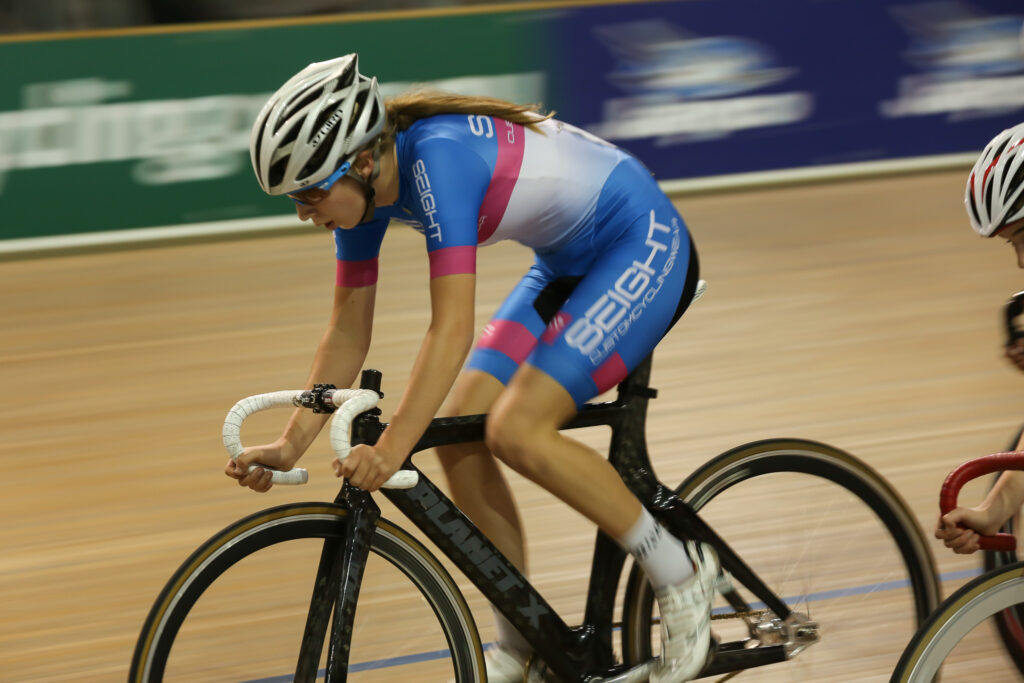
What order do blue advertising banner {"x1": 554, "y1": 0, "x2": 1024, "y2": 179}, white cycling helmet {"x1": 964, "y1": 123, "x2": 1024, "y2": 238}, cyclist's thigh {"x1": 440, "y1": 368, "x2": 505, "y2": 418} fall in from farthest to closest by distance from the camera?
1. blue advertising banner {"x1": 554, "y1": 0, "x2": 1024, "y2": 179}
2. cyclist's thigh {"x1": 440, "y1": 368, "x2": 505, "y2": 418}
3. white cycling helmet {"x1": 964, "y1": 123, "x2": 1024, "y2": 238}

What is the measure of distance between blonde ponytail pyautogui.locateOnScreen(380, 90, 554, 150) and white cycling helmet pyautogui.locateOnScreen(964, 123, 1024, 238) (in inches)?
32.9

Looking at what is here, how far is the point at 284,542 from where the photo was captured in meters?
2.06

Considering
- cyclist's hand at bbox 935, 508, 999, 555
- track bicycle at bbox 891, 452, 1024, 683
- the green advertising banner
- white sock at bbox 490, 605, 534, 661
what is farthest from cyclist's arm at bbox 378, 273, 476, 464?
the green advertising banner

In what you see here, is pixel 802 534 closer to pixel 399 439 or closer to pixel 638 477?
pixel 638 477

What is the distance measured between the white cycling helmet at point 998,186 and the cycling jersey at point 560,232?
0.54 metres

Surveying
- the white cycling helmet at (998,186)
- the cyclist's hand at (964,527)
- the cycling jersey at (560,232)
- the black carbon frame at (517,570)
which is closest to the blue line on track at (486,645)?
the black carbon frame at (517,570)

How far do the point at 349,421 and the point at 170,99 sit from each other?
239 inches

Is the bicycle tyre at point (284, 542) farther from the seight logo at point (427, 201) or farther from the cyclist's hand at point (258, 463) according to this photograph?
the seight logo at point (427, 201)

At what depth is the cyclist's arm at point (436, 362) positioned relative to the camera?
1934mm

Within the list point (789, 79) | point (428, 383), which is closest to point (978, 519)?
point (428, 383)

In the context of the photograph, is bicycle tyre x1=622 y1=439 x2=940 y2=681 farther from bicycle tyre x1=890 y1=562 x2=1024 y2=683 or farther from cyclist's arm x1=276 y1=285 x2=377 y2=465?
→ cyclist's arm x1=276 y1=285 x2=377 y2=465

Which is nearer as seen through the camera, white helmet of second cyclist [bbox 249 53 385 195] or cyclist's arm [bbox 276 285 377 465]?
white helmet of second cyclist [bbox 249 53 385 195]

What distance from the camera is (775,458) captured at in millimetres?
2395

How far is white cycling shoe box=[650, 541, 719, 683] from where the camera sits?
220 centimetres
